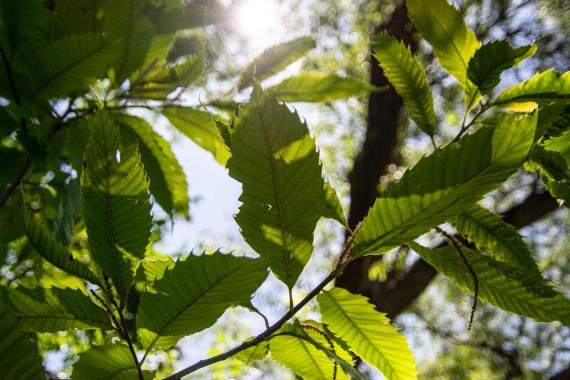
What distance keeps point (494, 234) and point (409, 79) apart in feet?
0.95

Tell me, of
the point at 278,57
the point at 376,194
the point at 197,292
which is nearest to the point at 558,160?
the point at 197,292

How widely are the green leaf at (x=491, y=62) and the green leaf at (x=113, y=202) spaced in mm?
494

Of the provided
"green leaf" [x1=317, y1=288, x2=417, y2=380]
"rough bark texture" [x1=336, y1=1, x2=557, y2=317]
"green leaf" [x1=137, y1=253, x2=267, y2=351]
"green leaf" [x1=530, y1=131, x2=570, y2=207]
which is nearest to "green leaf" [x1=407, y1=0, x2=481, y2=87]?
"green leaf" [x1=530, y1=131, x2=570, y2=207]

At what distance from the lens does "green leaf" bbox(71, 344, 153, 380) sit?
592mm

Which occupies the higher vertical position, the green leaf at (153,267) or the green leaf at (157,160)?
the green leaf at (157,160)

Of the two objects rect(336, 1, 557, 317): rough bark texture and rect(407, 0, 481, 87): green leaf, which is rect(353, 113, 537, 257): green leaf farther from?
rect(336, 1, 557, 317): rough bark texture

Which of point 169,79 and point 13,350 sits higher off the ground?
point 169,79

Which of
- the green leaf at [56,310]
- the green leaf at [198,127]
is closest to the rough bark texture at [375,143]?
the green leaf at [198,127]

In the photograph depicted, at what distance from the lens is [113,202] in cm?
55

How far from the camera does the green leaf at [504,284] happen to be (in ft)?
2.07

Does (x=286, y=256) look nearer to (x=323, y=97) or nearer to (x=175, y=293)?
(x=175, y=293)

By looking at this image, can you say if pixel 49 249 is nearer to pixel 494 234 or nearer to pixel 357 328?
pixel 357 328

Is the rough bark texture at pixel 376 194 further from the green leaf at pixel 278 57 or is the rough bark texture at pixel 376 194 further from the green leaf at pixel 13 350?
the green leaf at pixel 13 350

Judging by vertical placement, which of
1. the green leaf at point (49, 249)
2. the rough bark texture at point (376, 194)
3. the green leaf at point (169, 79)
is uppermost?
the rough bark texture at point (376, 194)
